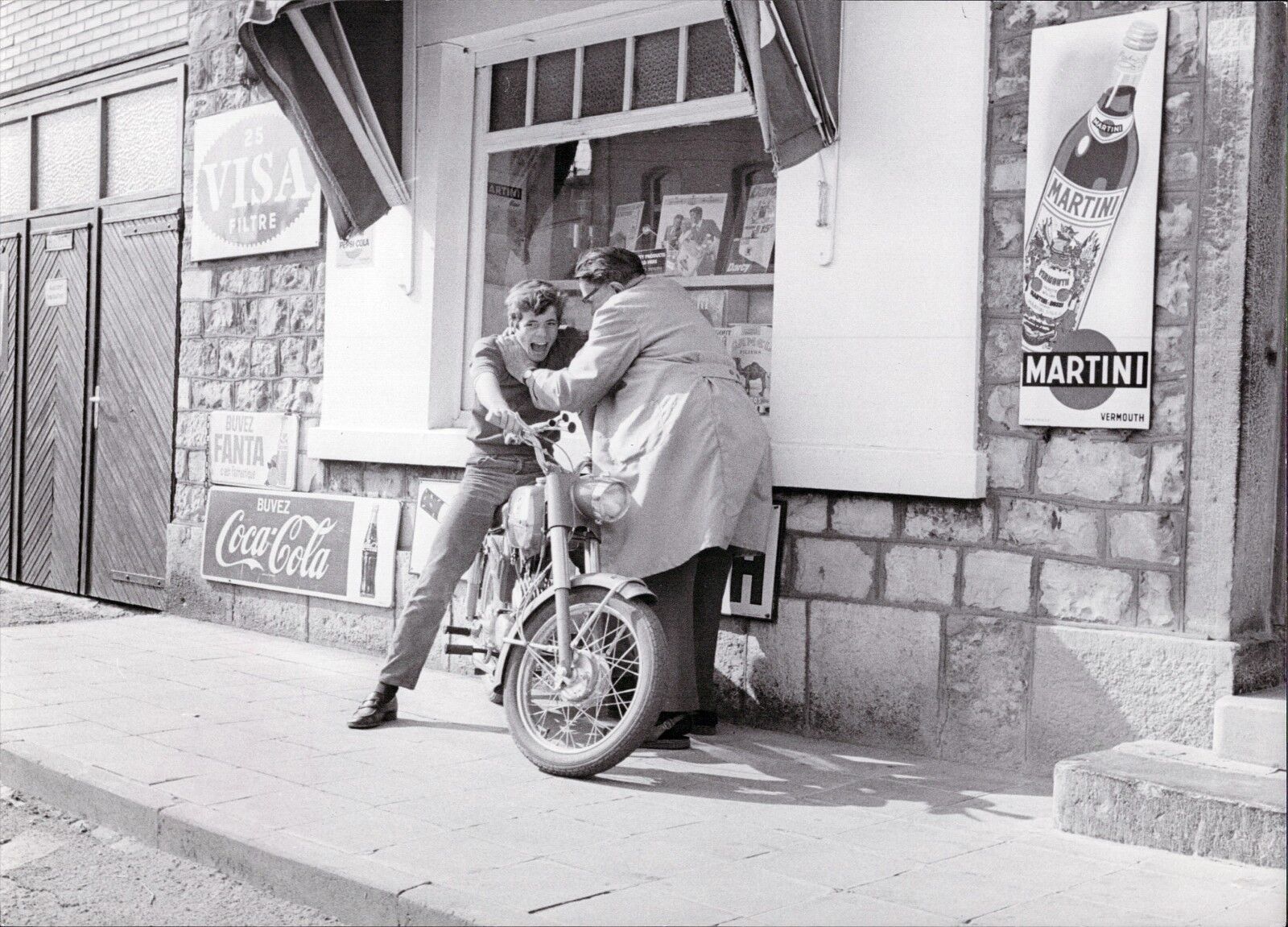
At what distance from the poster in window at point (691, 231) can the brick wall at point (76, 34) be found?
160 inches

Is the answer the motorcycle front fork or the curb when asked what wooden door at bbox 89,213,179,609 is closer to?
the curb

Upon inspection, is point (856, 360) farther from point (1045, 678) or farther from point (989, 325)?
point (1045, 678)

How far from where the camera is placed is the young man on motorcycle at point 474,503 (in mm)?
5871

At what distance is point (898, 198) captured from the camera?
561 cm

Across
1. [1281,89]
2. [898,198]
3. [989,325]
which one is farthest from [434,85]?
[1281,89]

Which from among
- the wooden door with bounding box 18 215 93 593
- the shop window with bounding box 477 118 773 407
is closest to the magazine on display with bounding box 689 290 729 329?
the shop window with bounding box 477 118 773 407

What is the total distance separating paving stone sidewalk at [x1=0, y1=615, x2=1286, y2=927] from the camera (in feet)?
12.3

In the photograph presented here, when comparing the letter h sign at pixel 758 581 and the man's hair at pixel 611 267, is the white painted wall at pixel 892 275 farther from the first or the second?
the man's hair at pixel 611 267

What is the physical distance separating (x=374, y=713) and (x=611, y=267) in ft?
6.73

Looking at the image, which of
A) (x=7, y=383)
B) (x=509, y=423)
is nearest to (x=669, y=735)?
(x=509, y=423)

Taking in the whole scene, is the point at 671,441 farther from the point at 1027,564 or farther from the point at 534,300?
the point at 1027,564

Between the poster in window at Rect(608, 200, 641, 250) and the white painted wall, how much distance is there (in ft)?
4.07

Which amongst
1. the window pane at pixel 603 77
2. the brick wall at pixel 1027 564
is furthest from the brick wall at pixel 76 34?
the brick wall at pixel 1027 564

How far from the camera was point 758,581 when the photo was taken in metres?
6.00
